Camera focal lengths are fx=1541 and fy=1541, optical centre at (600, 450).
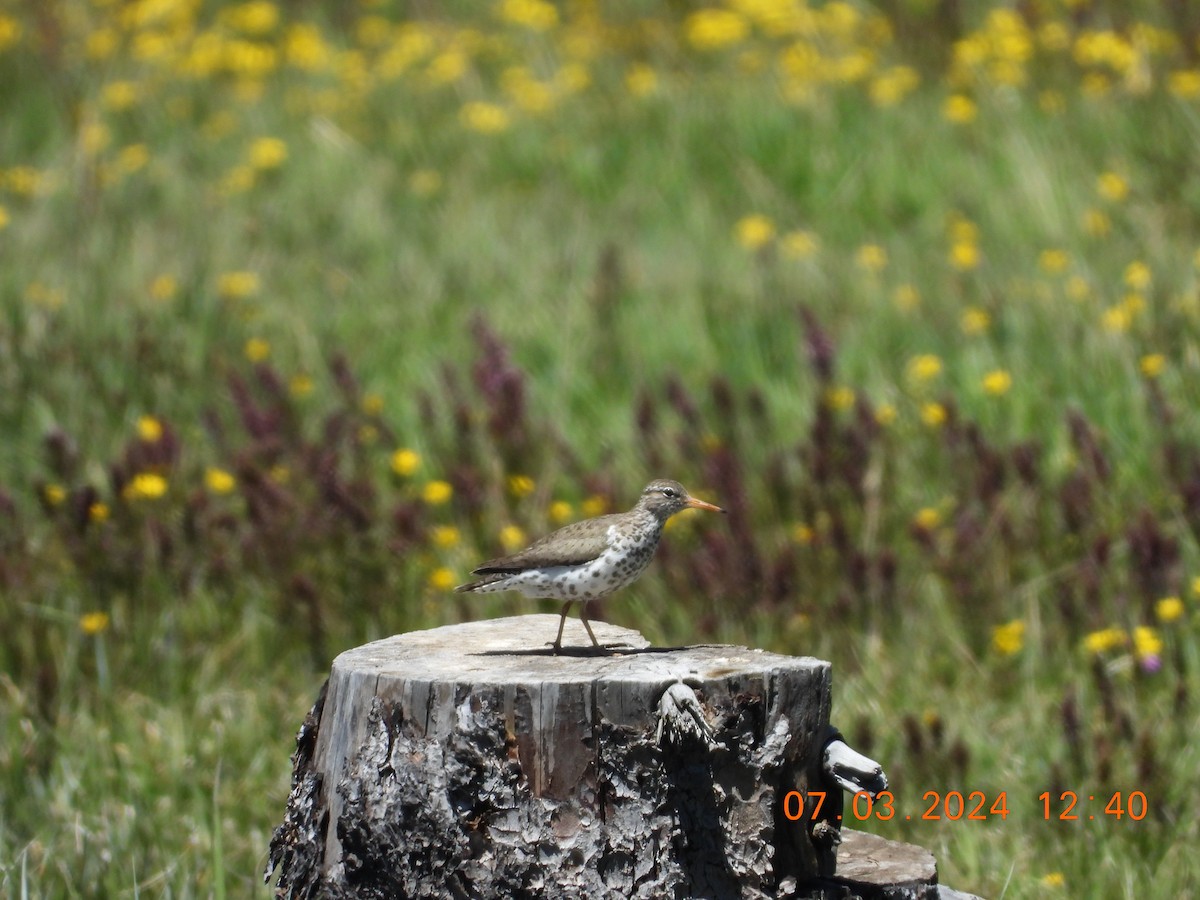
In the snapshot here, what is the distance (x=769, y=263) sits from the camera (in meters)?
7.40

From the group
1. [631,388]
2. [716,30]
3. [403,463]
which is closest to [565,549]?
[403,463]

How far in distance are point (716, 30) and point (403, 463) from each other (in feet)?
17.7

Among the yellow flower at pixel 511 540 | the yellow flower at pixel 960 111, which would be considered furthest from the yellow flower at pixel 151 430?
the yellow flower at pixel 960 111

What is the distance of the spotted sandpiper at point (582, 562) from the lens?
3248mm

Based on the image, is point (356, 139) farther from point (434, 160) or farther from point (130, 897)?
point (130, 897)

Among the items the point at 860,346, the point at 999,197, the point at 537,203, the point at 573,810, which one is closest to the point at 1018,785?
the point at 573,810

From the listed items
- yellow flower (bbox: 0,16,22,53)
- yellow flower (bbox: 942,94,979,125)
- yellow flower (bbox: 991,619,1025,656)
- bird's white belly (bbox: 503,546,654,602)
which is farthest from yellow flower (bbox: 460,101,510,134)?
bird's white belly (bbox: 503,546,654,602)

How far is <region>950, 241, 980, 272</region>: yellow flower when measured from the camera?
717cm

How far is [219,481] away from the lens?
5.57m

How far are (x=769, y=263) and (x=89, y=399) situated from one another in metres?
3.18

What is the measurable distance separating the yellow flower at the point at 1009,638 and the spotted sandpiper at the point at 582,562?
1789 millimetres

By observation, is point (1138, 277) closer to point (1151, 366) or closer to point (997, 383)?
point (1151, 366)

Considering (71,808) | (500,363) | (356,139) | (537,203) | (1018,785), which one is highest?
(356,139)
